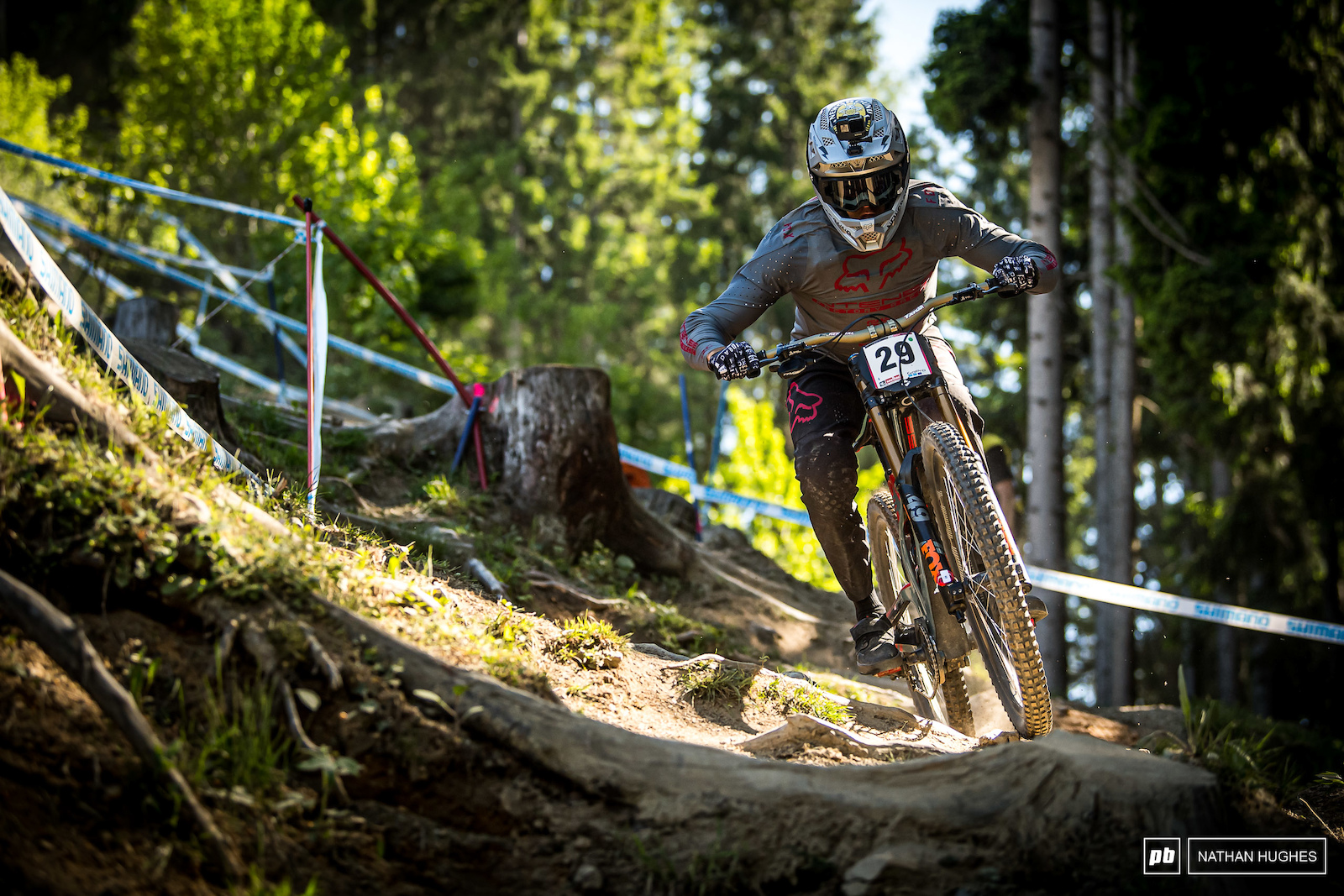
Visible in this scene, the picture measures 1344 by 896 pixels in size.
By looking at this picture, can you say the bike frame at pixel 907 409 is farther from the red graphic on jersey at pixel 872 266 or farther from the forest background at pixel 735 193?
the forest background at pixel 735 193

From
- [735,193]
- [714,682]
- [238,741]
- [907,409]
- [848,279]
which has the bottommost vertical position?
[714,682]

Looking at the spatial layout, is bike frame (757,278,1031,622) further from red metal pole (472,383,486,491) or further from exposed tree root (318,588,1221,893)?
red metal pole (472,383,486,491)

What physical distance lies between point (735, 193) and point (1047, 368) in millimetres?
15473

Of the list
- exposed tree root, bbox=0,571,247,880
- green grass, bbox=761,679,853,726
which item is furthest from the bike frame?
exposed tree root, bbox=0,571,247,880

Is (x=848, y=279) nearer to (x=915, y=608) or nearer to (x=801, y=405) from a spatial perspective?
(x=801, y=405)

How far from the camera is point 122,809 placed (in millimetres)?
2121

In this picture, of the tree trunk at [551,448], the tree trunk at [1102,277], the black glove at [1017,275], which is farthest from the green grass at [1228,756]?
the tree trunk at [1102,277]

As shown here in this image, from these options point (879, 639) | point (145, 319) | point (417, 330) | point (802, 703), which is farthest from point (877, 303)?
point (145, 319)

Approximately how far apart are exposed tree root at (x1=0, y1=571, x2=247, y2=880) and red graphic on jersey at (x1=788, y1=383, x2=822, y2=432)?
2814 millimetres

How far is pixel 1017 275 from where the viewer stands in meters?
3.82

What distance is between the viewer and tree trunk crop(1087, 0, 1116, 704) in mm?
12883

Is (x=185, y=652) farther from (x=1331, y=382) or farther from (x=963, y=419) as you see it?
(x=1331, y=382)

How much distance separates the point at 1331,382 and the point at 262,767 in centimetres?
1348

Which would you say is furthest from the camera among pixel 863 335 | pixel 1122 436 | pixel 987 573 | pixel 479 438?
pixel 1122 436
